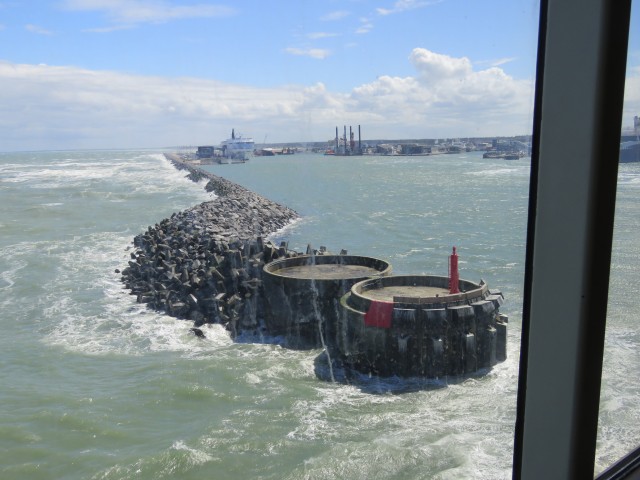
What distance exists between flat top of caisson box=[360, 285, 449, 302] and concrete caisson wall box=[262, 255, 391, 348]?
15.7 inches

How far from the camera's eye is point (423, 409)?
663 centimetres

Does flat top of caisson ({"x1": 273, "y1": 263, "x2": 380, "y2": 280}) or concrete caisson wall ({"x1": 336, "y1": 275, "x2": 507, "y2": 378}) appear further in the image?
flat top of caisson ({"x1": 273, "y1": 263, "x2": 380, "y2": 280})

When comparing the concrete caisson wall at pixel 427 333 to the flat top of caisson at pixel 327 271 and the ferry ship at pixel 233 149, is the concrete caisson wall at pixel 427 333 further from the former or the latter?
the ferry ship at pixel 233 149

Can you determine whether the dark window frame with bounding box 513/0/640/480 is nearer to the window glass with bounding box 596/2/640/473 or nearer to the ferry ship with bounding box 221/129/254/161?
the window glass with bounding box 596/2/640/473

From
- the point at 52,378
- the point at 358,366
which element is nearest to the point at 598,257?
the point at 358,366

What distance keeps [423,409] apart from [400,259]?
8401 mm

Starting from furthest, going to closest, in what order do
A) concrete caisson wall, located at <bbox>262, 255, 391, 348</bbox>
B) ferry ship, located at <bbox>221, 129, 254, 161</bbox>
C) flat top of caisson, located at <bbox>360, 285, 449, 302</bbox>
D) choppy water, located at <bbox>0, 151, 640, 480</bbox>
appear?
ferry ship, located at <bbox>221, 129, 254, 161</bbox> → concrete caisson wall, located at <bbox>262, 255, 391, 348</bbox> → flat top of caisson, located at <bbox>360, 285, 449, 302</bbox> → choppy water, located at <bbox>0, 151, 640, 480</bbox>

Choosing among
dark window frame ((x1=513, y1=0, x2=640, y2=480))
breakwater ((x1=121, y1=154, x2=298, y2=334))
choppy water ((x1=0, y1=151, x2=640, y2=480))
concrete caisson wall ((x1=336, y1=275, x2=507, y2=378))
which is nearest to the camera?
dark window frame ((x1=513, y1=0, x2=640, y2=480))

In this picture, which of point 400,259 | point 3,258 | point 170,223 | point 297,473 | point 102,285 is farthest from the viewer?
point 170,223

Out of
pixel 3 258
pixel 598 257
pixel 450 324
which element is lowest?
pixel 3 258

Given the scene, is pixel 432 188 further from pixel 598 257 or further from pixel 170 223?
pixel 598 257

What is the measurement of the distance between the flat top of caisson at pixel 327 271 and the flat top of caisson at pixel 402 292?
2.08 ft

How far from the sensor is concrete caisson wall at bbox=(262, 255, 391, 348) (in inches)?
326

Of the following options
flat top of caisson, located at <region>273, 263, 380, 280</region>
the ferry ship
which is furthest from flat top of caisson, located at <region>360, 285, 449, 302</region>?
the ferry ship
